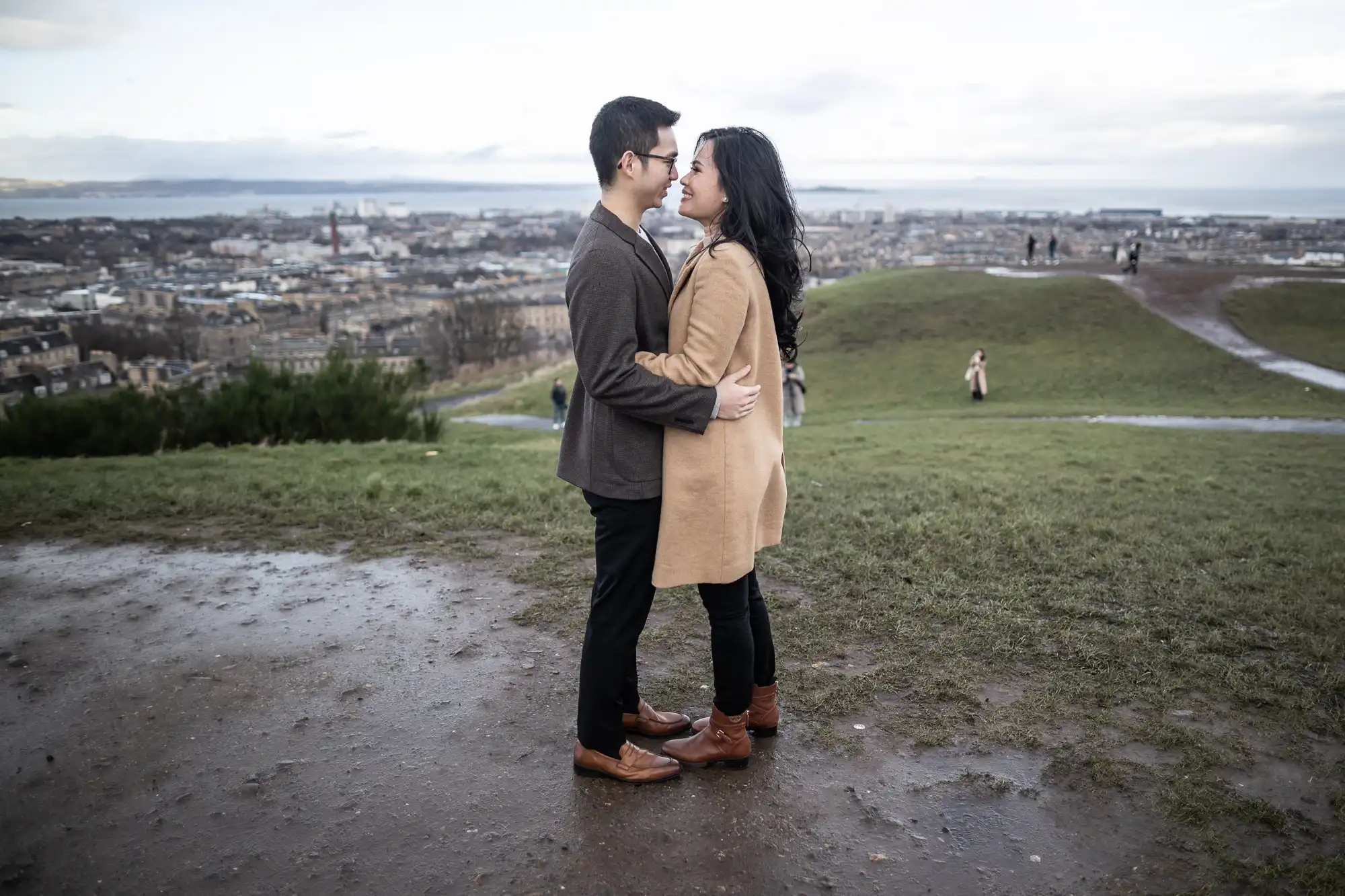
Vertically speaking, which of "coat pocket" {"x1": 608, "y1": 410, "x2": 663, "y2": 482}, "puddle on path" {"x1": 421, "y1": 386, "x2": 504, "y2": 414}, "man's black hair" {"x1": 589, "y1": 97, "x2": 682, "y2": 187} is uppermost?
"man's black hair" {"x1": 589, "y1": 97, "x2": 682, "y2": 187}

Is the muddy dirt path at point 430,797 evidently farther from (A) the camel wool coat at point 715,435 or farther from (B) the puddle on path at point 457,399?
(B) the puddle on path at point 457,399

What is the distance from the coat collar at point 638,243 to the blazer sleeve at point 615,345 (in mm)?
118

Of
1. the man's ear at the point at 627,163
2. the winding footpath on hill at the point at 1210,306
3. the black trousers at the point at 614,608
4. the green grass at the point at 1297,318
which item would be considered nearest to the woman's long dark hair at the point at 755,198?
the man's ear at the point at 627,163

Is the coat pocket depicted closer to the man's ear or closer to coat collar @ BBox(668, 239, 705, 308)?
coat collar @ BBox(668, 239, 705, 308)

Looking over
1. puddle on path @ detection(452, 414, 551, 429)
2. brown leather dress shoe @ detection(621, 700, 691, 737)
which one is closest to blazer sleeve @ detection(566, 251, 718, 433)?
brown leather dress shoe @ detection(621, 700, 691, 737)

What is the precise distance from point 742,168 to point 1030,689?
2.55 metres

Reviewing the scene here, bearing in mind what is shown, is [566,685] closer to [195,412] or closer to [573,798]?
[573,798]

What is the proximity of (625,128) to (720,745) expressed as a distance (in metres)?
2.18

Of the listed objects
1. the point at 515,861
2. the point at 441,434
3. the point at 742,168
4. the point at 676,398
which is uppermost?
the point at 742,168

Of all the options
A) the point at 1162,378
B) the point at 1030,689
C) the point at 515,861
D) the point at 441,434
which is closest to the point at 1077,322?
the point at 1162,378

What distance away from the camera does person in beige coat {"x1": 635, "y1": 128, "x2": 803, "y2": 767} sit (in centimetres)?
301

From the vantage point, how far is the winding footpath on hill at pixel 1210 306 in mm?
22000

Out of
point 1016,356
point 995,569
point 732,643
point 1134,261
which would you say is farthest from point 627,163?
point 1134,261

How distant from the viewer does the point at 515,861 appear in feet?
9.36
